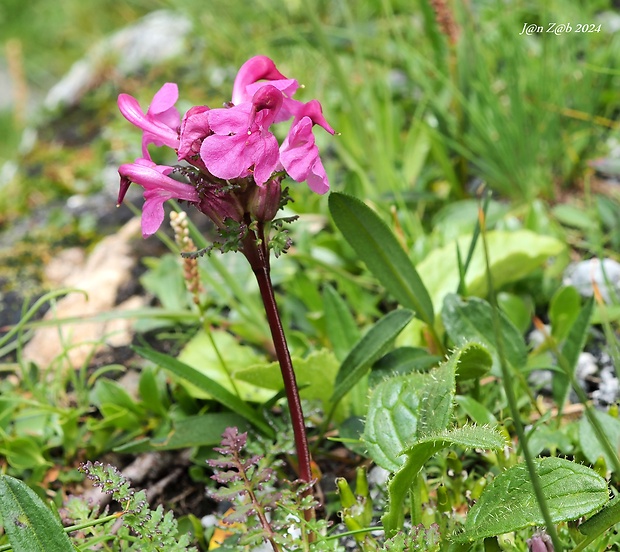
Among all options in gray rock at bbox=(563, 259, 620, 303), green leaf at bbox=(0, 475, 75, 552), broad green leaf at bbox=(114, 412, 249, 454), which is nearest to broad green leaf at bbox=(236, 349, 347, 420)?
broad green leaf at bbox=(114, 412, 249, 454)

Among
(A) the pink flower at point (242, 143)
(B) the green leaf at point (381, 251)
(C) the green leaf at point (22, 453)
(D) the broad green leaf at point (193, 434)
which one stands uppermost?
(A) the pink flower at point (242, 143)

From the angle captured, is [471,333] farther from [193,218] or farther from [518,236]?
[193,218]

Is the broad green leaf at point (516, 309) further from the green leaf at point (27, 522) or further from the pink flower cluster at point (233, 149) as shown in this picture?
the green leaf at point (27, 522)

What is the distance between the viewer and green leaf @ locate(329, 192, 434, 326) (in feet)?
4.31

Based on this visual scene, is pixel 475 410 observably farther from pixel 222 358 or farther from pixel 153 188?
pixel 153 188

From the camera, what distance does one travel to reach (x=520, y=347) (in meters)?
1.47

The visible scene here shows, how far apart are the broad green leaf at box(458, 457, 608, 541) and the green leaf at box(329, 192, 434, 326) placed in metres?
0.45

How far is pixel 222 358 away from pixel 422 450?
66 cm

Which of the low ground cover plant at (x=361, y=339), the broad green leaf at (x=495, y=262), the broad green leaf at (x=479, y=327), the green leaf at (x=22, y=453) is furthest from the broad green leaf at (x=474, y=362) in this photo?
the green leaf at (x=22, y=453)

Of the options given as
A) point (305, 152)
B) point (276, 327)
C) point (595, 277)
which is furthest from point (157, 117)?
point (595, 277)

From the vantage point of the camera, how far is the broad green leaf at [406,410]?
3.72ft

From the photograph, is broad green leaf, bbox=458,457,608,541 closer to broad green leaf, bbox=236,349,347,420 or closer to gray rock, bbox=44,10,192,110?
broad green leaf, bbox=236,349,347,420

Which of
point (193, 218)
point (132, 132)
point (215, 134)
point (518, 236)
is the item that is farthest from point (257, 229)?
point (132, 132)

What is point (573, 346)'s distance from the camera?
58.1 inches
